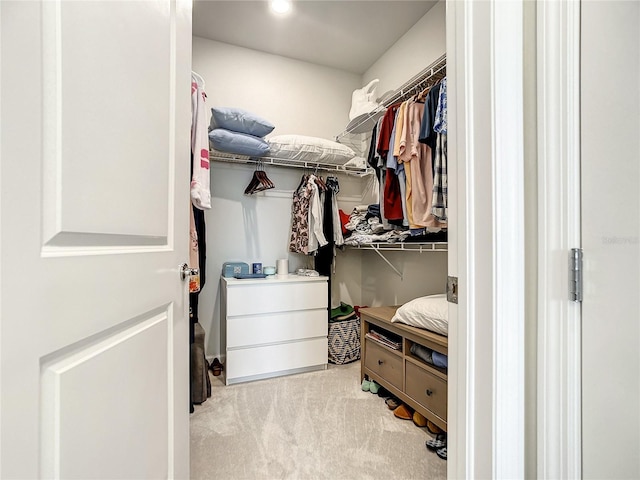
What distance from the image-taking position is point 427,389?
167 centimetres

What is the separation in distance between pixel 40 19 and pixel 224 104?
2.50 m

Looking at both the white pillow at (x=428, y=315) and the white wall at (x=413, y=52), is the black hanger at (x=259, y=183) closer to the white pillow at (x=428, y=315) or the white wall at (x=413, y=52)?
the white wall at (x=413, y=52)

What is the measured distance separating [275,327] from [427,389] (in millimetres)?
1188

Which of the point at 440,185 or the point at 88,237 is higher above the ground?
the point at 440,185

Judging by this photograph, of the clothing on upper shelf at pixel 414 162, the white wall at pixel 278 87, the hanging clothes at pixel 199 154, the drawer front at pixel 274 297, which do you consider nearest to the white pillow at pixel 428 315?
the clothing on upper shelf at pixel 414 162

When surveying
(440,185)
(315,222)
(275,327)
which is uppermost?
(440,185)

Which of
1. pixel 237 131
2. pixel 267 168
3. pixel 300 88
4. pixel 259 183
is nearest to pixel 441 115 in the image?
pixel 237 131

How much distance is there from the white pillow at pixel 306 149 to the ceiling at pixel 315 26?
0.88m

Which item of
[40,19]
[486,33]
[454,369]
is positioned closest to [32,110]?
[40,19]

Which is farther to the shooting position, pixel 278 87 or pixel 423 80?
pixel 278 87

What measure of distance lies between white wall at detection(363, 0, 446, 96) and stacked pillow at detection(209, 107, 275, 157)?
4.12 feet

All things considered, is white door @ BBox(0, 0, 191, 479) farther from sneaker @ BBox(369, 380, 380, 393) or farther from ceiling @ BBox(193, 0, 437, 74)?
ceiling @ BBox(193, 0, 437, 74)

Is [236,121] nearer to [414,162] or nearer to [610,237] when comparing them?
[414,162]

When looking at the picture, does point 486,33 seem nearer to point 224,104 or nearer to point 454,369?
point 454,369
